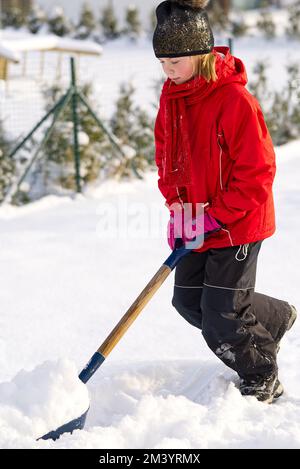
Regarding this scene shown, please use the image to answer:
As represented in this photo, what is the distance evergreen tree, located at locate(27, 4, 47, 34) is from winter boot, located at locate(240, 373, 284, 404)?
19659mm

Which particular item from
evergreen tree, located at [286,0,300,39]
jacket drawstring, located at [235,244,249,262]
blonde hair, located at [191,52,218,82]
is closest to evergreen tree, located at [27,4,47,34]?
Answer: evergreen tree, located at [286,0,300,39]

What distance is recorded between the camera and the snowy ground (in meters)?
2.36

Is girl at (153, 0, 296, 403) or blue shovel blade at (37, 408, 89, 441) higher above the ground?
girl at (153, 0, 296, 403)

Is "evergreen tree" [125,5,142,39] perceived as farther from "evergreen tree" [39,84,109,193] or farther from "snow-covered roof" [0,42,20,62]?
"evergreen tree" [39,84,109,193]

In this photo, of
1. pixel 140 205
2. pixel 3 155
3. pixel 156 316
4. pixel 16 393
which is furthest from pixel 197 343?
pixel 3 155

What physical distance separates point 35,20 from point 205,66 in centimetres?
1982

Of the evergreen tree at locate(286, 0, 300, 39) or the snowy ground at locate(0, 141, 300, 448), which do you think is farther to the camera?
the evergreen tree at locate(286, 0, 300, 39)

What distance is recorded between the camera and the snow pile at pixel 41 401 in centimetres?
235

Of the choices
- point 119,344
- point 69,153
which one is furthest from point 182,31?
point 69,153

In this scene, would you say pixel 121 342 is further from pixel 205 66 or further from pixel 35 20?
pixel 35 20

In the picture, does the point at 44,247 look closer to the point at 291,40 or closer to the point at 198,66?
the point at 198,66

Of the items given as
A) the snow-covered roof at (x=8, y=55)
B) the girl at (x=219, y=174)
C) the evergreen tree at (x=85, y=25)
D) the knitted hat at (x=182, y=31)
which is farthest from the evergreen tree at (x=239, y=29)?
the knitted hat at (x=182, y=31)

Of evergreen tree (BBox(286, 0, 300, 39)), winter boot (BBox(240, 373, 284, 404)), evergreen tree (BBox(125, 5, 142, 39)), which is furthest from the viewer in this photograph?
evergreen tree (BBox(125, 5, 142, 39))

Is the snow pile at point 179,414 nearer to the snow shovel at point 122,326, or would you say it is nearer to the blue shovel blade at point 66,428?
the blue shovel blade at point 66,428
